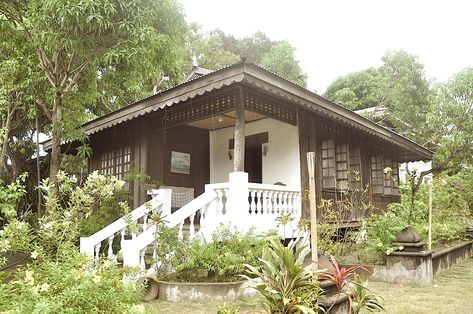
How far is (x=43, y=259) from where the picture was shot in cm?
356

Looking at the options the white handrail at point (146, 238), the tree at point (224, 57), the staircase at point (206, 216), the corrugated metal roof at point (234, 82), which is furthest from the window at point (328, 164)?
the tree at point (224, 57)

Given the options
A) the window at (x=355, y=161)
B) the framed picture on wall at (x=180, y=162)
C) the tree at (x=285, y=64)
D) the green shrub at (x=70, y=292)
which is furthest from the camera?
the tree at (x=285, y=64)

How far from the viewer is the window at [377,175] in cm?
1213

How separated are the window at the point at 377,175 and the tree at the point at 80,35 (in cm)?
762

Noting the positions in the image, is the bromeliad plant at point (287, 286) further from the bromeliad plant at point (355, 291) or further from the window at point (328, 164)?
the window at point (328, 164)

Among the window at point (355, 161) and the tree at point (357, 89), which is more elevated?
the tree at point (357, 89)

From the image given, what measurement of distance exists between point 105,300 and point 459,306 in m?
4.68

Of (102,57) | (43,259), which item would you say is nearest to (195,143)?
(102,57)

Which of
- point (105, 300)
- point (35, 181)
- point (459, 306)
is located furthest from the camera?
point (35, 181)

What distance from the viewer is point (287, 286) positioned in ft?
11.7

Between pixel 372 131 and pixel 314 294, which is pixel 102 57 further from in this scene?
pixel 372 131

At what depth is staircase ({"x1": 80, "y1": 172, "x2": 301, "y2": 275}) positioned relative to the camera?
5.62 metres

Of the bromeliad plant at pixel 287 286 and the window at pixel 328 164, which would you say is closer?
the bromeliad plant at pixel 287 286

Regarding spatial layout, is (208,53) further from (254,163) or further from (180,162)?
(180,162)
